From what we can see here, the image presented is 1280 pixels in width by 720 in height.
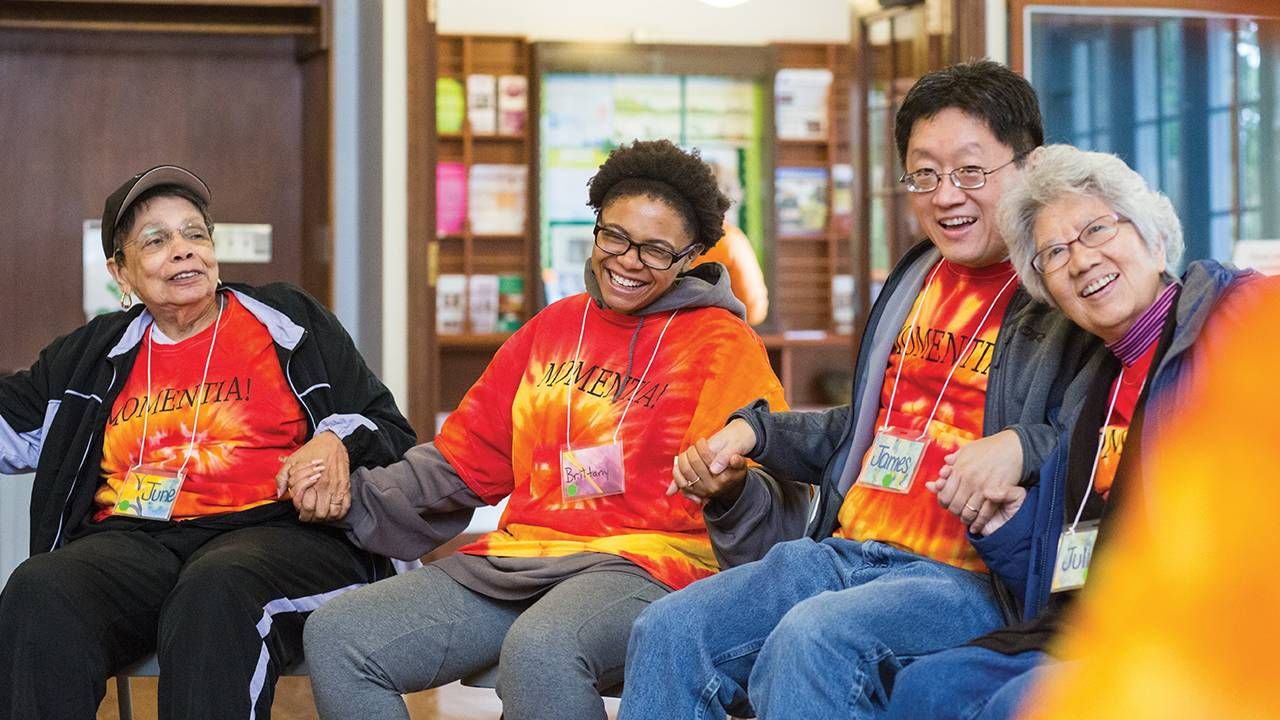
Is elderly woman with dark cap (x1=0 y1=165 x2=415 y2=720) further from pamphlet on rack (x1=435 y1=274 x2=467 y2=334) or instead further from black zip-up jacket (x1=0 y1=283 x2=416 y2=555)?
pamphlet on rack (x1=435 y1=274 x2=467 y2=334)

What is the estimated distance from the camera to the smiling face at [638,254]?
8.13 feet

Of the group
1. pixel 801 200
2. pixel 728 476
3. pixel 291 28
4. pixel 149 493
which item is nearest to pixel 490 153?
pixel 801 200

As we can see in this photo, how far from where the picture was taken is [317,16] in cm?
441

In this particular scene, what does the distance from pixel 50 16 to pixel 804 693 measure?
3.48 metres

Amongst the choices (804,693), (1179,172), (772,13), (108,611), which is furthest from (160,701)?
(772,13)

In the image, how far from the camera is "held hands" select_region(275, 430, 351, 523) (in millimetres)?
2535

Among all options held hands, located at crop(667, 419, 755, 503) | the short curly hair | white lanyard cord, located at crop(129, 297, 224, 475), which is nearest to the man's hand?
held hands, located at crop(667, 419, 755, 503)

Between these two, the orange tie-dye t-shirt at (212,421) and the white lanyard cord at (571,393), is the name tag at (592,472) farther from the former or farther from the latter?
the orange tie-dye t-shirt at (212,421)

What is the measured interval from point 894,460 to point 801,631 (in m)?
0.35

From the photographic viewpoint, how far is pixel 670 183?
253cm

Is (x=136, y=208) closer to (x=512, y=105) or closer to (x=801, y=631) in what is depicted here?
(x=801, y=631)

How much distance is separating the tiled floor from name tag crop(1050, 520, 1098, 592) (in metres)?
1.83

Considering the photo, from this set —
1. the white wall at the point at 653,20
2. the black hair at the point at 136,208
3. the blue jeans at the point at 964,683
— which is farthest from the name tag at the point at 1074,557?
the white wall at the point at 653,20

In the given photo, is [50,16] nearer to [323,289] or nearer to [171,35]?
[171,35]
